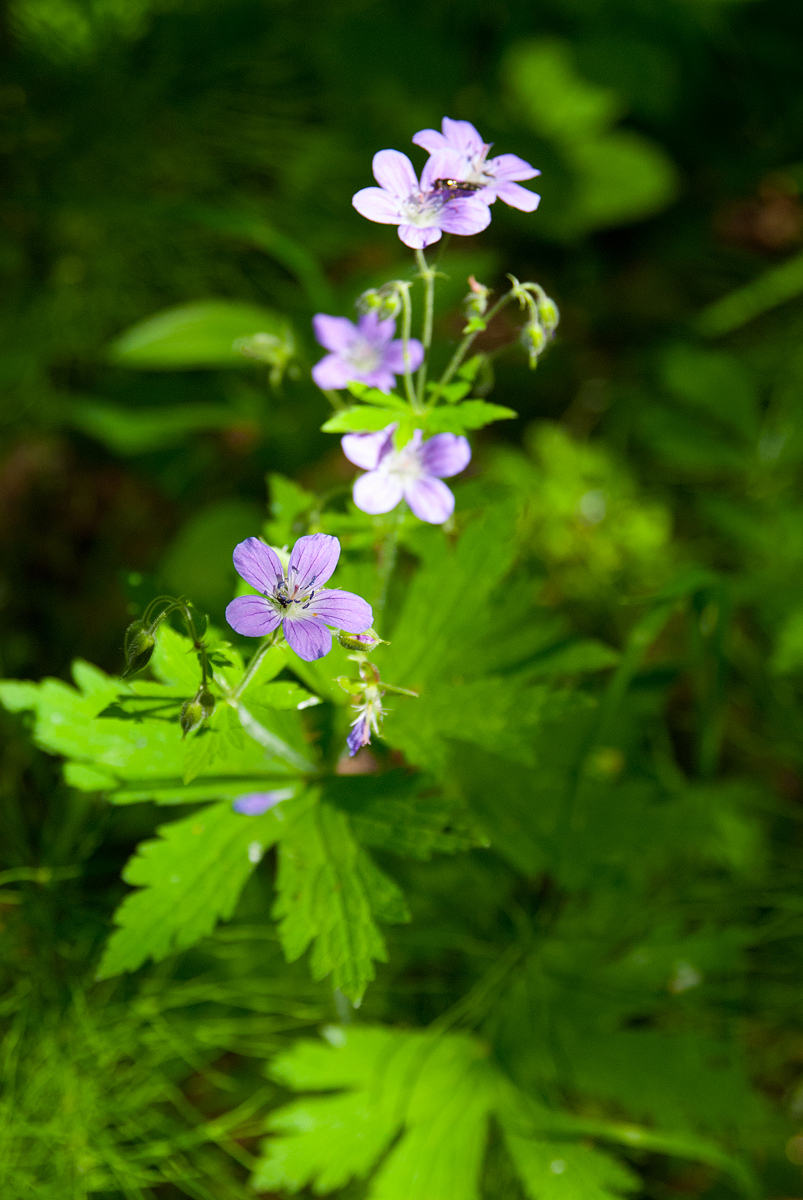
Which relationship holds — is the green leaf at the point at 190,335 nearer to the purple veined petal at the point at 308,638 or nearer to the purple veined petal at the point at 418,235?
the purple veined petal at the point at 418,235

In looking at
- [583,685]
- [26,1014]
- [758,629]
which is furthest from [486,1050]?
[758,629]

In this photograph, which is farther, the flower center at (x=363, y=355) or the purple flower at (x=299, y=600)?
the flower center at (x=363, y=355)

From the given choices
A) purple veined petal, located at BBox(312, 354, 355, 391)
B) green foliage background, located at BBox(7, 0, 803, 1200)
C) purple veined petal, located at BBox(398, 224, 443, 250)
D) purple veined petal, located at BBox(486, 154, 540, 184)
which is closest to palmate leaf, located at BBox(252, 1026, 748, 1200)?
green foliage background, located at BBox(7, 0, 803, 1200)

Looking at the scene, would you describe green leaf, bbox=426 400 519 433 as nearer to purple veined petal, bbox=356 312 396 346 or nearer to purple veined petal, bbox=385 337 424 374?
purple veined petal, bbox=385 337 424 374

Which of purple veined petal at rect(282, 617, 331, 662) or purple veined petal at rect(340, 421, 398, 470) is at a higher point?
purple veined petal at rect(340, 421, 398, 470)

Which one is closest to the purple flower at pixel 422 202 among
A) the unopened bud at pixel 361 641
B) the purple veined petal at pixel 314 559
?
the purple veined petal at pixel 314 559

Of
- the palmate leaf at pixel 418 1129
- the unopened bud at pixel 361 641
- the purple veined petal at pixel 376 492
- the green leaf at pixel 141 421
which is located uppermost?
the green leaf at pixel 141 421
